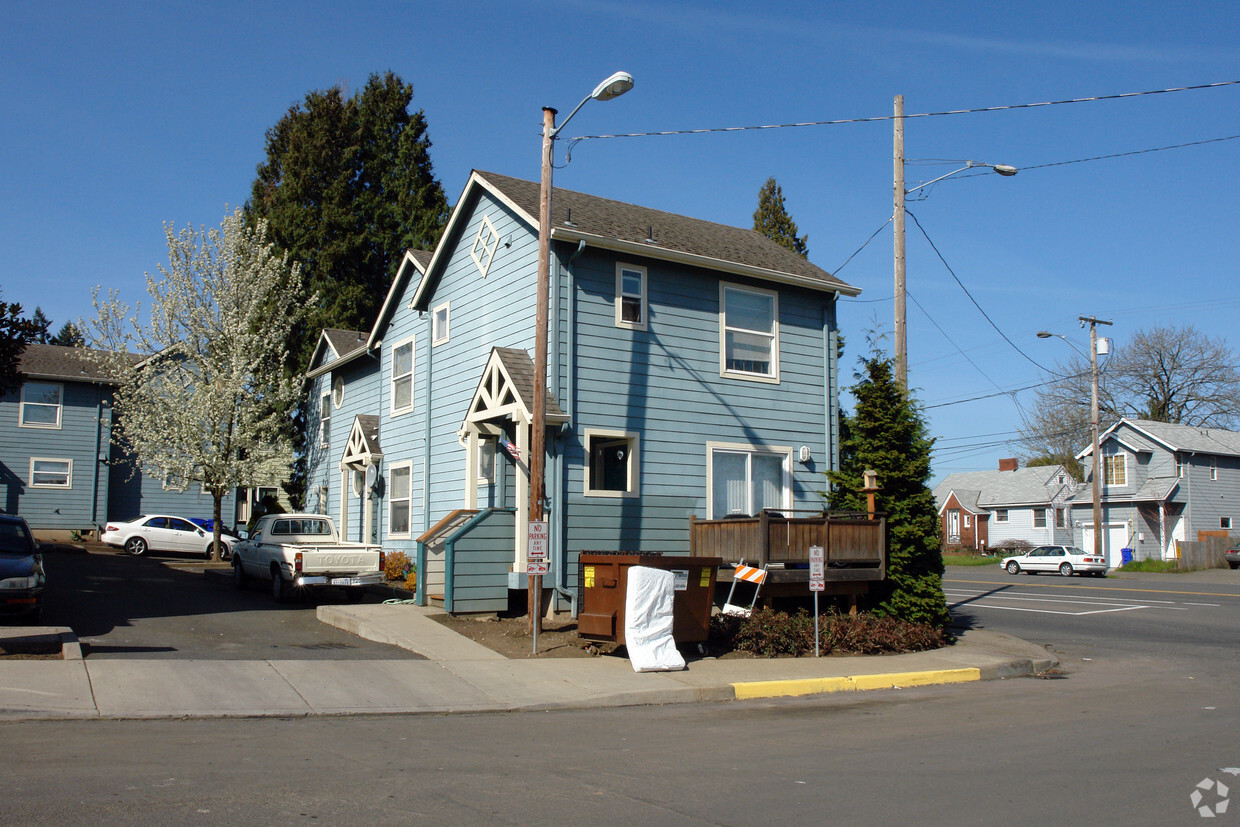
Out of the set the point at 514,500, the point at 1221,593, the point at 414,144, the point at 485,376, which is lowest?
the point at 1221,593

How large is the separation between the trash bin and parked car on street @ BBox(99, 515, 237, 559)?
68.0 ft

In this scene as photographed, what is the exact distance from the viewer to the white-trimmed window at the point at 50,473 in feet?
113

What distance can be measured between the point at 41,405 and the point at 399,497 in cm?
2115

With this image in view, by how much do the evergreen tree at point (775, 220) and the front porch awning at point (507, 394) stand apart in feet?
66.0

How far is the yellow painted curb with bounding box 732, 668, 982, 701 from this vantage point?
11547 millimetres

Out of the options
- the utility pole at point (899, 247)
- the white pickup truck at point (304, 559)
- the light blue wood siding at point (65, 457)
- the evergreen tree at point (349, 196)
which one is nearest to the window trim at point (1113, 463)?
the evergreen tree at point (349, 196)

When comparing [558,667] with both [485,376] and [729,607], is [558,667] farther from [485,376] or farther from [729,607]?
[485,376]

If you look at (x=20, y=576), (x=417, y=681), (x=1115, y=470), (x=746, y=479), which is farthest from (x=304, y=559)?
(x=1115, y=470)

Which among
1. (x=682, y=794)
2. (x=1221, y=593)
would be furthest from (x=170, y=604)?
(x=1221, y=593)

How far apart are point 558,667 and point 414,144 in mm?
34422

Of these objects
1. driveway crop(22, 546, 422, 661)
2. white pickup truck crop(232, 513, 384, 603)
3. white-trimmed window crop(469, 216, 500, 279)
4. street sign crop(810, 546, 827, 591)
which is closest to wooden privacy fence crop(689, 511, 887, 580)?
street sign crop(810, 546, 827, 591)

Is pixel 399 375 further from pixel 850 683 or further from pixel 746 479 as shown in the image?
pixel 850 683

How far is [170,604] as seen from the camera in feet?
55.5

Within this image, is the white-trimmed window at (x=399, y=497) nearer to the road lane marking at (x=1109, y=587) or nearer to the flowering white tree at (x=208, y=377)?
the flowering white tree at (x=208, y=377)
